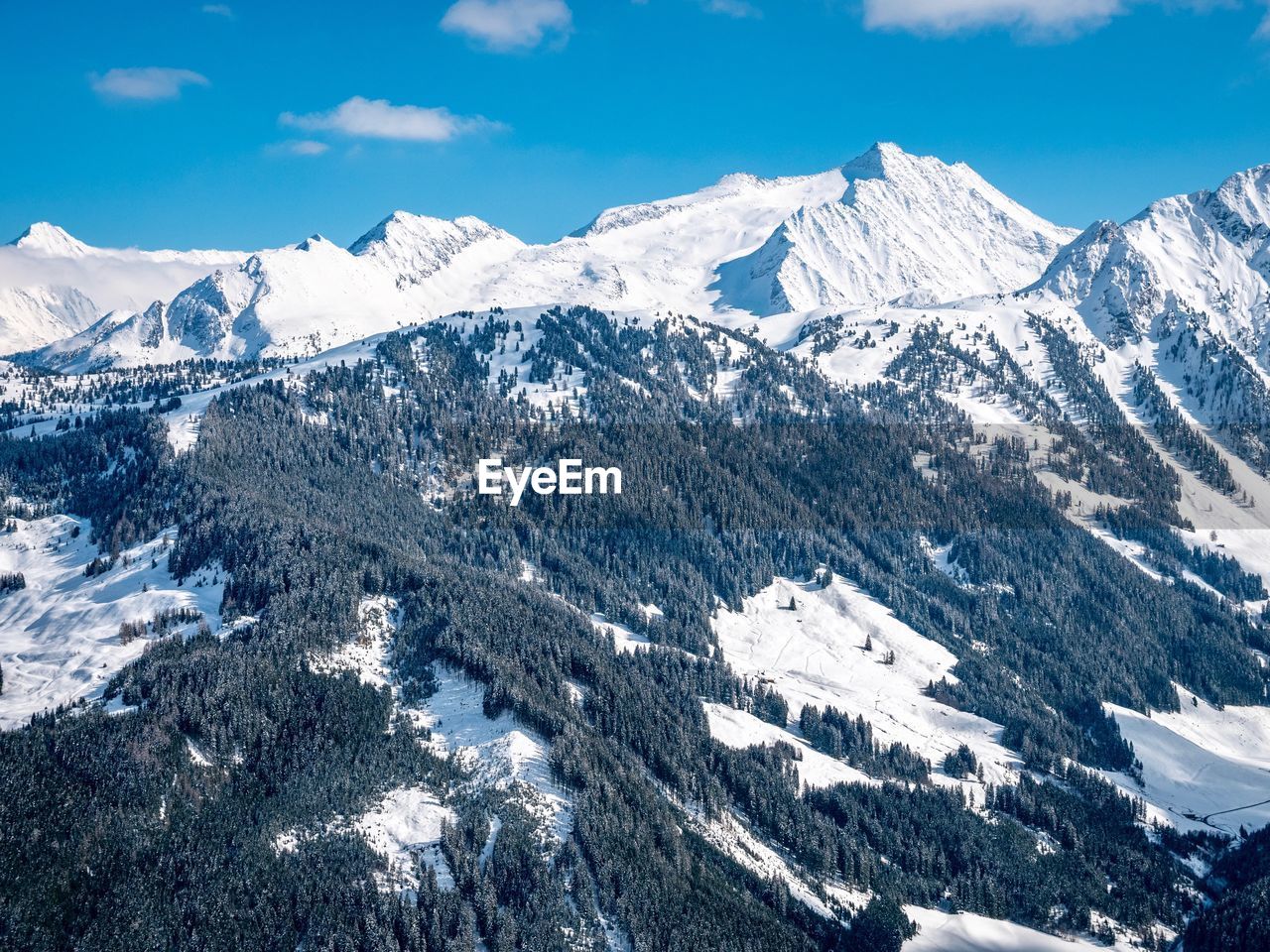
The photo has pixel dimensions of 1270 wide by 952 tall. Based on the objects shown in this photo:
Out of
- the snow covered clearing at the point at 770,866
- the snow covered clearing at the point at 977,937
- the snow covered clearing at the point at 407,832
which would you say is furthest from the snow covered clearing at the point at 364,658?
the snow covered clearing at the point at 977,937

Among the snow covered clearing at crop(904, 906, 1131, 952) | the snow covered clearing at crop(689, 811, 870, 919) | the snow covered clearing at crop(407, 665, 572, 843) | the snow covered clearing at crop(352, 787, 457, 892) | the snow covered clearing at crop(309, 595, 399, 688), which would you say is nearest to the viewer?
the snow covered clearing at crop(352, 787, 457, 892)

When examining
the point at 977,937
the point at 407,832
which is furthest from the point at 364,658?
the point at 977,937

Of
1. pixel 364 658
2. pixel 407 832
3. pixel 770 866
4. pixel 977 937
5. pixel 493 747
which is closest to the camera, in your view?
pixel 407 832

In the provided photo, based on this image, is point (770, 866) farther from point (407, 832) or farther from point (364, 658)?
point (364, 658)

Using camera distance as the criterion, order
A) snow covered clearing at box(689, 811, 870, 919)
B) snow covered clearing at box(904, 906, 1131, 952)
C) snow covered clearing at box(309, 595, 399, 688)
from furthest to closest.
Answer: snow covered clearing at box(309, 595, 399, 688) < snow covered clearing at box(689, 811, 870, 919) < snow covered clearing at box(904, 906, 1131, 952)

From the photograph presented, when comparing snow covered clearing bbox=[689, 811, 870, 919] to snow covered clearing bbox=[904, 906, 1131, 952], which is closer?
snow covered clearing bbox=[904, 906, 1131, 952]

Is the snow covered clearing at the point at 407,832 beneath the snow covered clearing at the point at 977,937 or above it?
above

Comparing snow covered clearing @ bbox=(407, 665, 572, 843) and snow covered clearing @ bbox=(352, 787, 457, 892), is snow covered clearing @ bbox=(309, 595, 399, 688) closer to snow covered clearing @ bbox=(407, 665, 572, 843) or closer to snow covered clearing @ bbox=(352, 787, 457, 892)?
snow covered clearing @ bbox=(407, 665, 572, 843)

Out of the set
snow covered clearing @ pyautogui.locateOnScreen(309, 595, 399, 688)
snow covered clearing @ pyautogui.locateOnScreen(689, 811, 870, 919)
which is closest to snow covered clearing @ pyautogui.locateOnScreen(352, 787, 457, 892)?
snow covered clearing @ pyautogui.locateOnScreen(309, 595, 399, 688)

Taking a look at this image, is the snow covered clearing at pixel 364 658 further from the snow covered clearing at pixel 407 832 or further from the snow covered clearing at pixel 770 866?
the snow covered clearing at pixel 770 866

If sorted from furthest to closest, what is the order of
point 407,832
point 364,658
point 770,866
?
point 364,658 → point 770,866 → point 407,832

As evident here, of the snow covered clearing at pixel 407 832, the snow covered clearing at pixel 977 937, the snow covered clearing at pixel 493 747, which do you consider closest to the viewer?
the snow covered clearing at pixel 407 832

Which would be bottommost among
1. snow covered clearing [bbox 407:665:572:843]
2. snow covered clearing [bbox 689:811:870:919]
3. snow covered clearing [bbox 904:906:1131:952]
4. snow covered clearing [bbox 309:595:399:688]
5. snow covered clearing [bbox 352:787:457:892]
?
snow covered clearing [bbox 904:906:1131:952]
